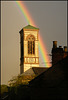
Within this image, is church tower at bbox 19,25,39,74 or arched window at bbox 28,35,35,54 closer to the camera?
church tower at bbox 19,25,39,74

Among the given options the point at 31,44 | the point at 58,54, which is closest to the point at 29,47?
the point at 31,44

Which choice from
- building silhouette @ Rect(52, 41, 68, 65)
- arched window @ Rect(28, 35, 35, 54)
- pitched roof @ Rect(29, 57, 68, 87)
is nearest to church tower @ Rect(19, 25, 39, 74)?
arched window @ Rect(28, 35, 35, 54)

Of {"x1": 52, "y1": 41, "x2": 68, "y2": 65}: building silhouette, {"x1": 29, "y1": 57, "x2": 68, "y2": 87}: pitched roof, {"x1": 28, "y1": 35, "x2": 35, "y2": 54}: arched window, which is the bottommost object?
{"x1": 29, "y1": 57, "x2": 68, "y2": 87}: pitched roof

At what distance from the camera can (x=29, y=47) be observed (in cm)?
9662

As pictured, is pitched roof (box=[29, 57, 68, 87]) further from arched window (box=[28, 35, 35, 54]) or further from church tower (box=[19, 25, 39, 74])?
arched window (box=[28, 35, 35, 54])

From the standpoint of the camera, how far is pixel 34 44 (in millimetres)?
97375

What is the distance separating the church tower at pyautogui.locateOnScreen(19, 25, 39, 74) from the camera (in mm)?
93188

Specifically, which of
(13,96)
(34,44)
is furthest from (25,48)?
(13,96)

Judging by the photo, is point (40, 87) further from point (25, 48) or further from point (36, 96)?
point (25, 48)

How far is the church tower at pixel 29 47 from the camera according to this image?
93188 millimetres

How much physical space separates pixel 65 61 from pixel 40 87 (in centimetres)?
245

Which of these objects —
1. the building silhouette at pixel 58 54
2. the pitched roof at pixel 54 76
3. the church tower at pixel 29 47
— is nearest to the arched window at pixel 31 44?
the church tower at pixel 29 47

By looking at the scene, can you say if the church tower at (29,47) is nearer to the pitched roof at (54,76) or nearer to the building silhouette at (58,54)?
the building silhouette at (58,54)

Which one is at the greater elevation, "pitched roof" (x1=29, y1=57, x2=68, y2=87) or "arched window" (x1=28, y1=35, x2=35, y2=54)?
"arched window" (x1=28, y1=35, x2=35, y2=54)
